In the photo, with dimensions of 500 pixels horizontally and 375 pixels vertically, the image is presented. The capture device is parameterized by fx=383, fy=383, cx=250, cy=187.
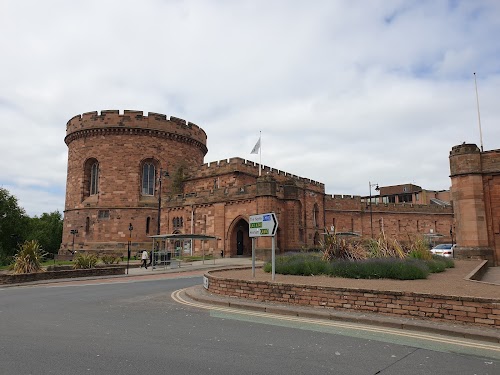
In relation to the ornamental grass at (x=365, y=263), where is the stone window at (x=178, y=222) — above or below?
above

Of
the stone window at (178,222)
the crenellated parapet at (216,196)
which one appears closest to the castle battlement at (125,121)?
the crenellated parapet at (216,196)

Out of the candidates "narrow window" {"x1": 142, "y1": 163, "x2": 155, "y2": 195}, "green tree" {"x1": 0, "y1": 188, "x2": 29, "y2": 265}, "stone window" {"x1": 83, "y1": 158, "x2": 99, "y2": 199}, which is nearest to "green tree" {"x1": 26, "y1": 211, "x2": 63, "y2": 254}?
"green tree" {"x1": 0, "y1": 188, "x2": 29, "y2": 265}

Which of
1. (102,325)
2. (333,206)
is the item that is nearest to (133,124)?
(333,206)

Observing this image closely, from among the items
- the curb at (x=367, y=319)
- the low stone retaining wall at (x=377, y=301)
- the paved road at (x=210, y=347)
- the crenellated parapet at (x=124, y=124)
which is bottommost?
the paved road at (x=210, y=347)

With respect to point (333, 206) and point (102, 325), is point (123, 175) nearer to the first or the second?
point (333, 206)

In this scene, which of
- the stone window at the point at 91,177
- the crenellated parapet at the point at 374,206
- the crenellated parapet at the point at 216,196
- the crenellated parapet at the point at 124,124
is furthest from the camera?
the crenellated parapet at the point at 374,206

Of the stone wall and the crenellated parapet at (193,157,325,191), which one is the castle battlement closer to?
the crenellated parapet at (193,157,325,191)

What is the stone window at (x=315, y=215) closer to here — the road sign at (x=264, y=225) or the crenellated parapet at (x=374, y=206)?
the crenellated parapet at (x=374, y=206)

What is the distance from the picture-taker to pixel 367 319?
25.0 feet

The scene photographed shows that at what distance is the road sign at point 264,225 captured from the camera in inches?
449

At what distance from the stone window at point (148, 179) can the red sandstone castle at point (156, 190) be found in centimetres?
10

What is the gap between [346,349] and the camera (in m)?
5.94

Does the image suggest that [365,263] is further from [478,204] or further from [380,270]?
[478,204]

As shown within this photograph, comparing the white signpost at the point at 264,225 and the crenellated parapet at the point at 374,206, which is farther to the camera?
the crenellated parapet at the point at 374,206
